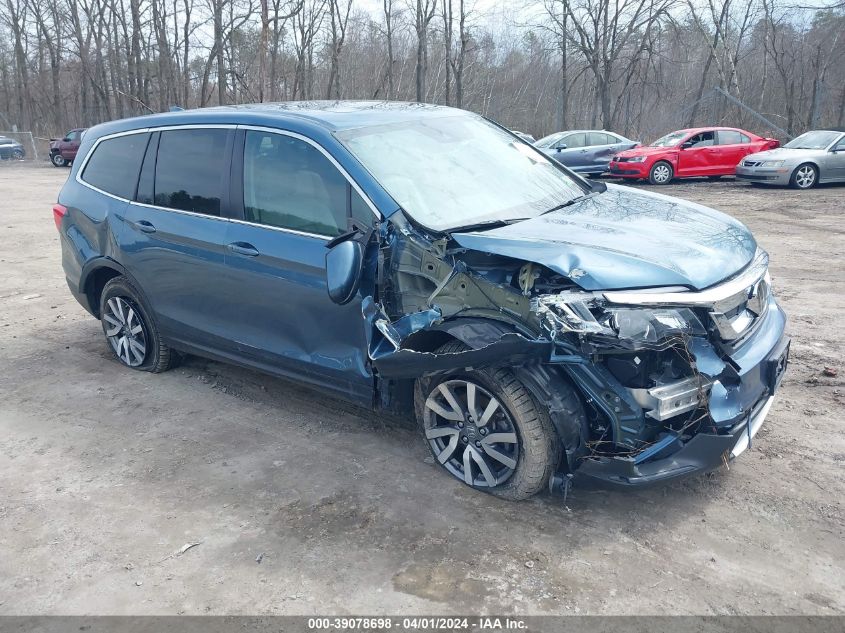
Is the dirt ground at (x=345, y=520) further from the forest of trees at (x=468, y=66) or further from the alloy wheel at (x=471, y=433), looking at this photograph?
the forest of trees at (x=468, y=66)

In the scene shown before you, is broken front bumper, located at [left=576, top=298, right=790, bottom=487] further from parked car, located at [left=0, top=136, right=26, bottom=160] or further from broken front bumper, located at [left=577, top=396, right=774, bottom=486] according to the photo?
parked car, located at [left=0, top=136, right=26, bottom=160]

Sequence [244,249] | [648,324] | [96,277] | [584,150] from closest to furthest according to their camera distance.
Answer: [648,324]
[244,249]
[96,277]
[584,150]

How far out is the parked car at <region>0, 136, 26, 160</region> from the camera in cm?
3325

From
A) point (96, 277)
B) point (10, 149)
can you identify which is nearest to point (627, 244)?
point (96, 277)

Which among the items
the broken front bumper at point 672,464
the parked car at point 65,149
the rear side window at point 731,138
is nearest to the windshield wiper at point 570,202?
the broken front bumper at point 672,464

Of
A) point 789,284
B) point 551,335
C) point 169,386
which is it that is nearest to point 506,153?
point 551,335

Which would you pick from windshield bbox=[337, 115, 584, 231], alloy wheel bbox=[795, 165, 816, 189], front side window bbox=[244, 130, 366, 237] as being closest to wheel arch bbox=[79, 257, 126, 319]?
front side window bbox=[244, 130, 366, 237]

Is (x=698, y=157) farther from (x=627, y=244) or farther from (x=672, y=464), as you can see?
(x=672, y=464)

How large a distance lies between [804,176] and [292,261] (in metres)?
15.3

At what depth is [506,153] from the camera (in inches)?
180

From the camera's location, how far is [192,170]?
4.59 m

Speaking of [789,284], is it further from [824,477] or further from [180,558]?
[180,558]

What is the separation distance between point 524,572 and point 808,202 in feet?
43.2

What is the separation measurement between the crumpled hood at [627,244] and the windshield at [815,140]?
14169mm
